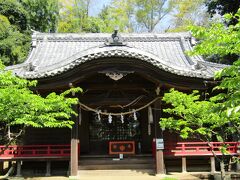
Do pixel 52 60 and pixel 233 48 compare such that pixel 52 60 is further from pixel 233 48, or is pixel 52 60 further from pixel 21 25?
pixel 21 25

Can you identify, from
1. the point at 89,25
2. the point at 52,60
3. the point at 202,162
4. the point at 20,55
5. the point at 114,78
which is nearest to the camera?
the point at 114,78

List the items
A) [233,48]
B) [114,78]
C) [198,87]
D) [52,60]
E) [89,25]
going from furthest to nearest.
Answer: [89,25] → [52,60] → [198,87] → [114,78] → [233,48]

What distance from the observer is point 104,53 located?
11680 mm

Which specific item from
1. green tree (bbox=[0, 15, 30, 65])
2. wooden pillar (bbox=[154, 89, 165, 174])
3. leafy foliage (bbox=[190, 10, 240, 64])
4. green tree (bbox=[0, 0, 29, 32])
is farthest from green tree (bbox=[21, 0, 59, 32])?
leafy foliage (bbox=[190, 10, 240, 64])

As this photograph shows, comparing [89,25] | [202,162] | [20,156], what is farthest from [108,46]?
[89,25]

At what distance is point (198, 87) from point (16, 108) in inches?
298

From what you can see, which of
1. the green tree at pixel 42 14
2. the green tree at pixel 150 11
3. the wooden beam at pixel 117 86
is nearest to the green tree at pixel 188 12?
the green tree at pixel 150 11

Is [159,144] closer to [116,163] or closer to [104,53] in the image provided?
[116,163]

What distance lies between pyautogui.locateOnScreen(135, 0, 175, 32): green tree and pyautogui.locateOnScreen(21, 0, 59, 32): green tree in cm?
914

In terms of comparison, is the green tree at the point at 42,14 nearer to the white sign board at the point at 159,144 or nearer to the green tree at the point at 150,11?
the green tree at the point at 150,11

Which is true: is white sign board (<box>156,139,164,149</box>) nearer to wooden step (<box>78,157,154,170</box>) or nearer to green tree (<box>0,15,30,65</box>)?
wooden step (<box>78,157,154,170</box>)

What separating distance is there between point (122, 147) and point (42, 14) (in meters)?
22.5

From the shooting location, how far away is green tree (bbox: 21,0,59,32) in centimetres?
3077

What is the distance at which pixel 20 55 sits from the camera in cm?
2628
